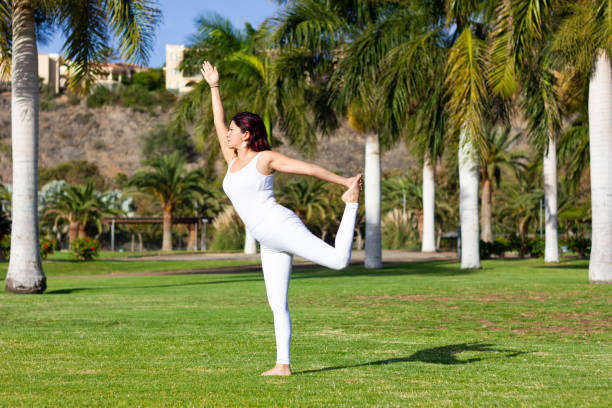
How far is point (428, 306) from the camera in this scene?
13.3 m

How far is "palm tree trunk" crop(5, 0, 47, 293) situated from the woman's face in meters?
12.4

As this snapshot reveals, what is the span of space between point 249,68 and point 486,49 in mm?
11419

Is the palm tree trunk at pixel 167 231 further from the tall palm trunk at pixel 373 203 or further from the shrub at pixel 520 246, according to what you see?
the tall palm trunk at pixel 373 203

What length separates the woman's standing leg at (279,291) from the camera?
5934 millimetres

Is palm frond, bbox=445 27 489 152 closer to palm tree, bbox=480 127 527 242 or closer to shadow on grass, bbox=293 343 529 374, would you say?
shadow on grass, bbox=293 343 529 374

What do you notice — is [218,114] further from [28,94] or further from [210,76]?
[28,94]

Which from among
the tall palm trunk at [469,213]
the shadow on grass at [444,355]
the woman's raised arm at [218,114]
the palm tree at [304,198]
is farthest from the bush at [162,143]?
the woman's raised arm at [218,114]

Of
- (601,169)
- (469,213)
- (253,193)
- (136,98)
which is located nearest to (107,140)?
(136,98)

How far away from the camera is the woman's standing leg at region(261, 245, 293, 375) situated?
19.5ft

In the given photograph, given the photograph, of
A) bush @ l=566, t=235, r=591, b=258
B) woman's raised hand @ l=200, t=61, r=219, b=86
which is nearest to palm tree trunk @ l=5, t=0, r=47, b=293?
woman's raised hand @ l=200, t=61, r=219, b=86

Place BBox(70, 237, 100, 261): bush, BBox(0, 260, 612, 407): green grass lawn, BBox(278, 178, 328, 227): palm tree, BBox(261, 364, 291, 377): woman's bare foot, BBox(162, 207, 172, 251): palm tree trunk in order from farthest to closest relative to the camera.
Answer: BBox(278, 178, 328, 227): palm tree, BBox(162, 207, 172, 251): palm tree trunk, BBox(70, 237, 100, 261): bush, BBox(261, 364, 291, 377): woman's bare foot, BBox(0, 260, 612, 407): green grass lawn

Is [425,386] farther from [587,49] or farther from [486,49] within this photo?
[486,49]

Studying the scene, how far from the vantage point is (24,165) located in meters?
17.2

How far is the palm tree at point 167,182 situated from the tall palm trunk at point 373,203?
28522 millimetres
